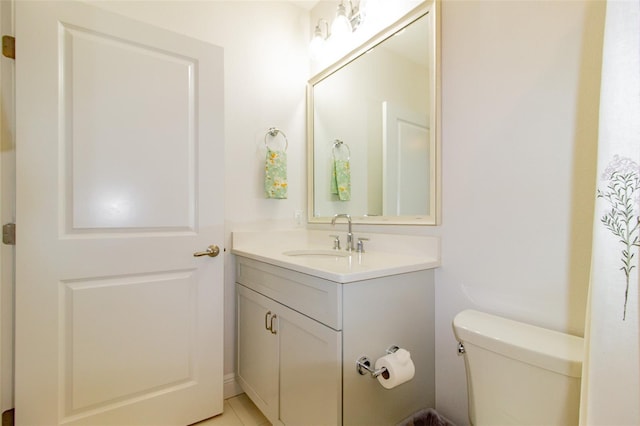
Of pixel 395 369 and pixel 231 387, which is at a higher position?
pixel 395 369

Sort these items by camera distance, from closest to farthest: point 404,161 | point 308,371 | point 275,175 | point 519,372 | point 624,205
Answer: point 624,205
point 519,372
point 308,371
point 404,161
point 275,175

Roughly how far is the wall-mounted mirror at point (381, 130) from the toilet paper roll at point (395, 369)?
59 centimetres

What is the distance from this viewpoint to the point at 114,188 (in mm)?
1347

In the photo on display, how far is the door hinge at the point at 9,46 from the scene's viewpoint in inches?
47.0

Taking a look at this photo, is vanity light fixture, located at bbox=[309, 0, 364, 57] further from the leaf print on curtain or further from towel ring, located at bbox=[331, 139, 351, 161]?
the leaf print on curtain

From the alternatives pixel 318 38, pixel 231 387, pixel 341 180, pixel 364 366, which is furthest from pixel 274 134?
pixel 231 387

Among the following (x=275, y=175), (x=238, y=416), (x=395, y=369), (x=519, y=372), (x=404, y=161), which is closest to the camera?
(x=519, y=372)

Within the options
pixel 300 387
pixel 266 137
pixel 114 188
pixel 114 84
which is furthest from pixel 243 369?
pixel 114 84

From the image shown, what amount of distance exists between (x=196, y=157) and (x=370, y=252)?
1.06 metres

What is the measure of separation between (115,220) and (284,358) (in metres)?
1.00

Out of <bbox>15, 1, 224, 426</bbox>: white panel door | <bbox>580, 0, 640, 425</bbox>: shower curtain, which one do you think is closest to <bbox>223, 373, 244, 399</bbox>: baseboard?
<bbox>15, 1, 224, 426</bbox>: white panel door

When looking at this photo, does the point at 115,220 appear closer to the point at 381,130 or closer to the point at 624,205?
the point at 381,130

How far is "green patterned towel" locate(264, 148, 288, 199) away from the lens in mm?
1866

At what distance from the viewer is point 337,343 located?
99cm
